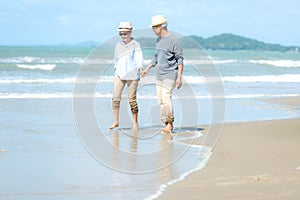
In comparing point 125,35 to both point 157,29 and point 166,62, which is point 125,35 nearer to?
point 157,29

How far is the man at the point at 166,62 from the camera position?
8.68 metres

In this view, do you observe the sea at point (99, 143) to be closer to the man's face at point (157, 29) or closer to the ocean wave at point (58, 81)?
the man's face at point (157, 29)

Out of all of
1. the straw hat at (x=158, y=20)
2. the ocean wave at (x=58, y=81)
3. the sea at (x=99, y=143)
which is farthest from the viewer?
the ocean wave at (x=58, y=81)

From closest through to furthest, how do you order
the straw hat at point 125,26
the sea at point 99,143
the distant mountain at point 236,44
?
the sea at point 99,143 < the straw hat at point 125,26 < the distant mountain at point 236,44

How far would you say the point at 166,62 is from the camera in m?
8.79

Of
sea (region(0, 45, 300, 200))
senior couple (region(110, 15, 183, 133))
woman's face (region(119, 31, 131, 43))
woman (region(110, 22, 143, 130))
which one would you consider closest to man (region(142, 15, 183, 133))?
senior couple (region(110, 15, 183, 133))

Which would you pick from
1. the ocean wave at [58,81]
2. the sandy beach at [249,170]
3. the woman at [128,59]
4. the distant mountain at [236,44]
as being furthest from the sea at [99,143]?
the distant mountain at [236,44]

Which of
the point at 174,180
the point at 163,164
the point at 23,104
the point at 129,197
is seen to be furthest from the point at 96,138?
the point at 23,104

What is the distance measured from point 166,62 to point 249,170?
3.00m

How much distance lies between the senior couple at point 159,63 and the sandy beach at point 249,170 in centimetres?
105

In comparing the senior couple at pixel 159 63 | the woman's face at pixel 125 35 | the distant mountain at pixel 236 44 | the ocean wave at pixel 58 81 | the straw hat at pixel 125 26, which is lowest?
the ocean wave at pixel 58 81

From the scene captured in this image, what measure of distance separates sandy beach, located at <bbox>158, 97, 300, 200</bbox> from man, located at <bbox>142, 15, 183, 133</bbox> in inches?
40.9

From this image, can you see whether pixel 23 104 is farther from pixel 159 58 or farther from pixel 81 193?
pixel 81 193

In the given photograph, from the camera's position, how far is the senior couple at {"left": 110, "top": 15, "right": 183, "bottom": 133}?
28.6 ft
